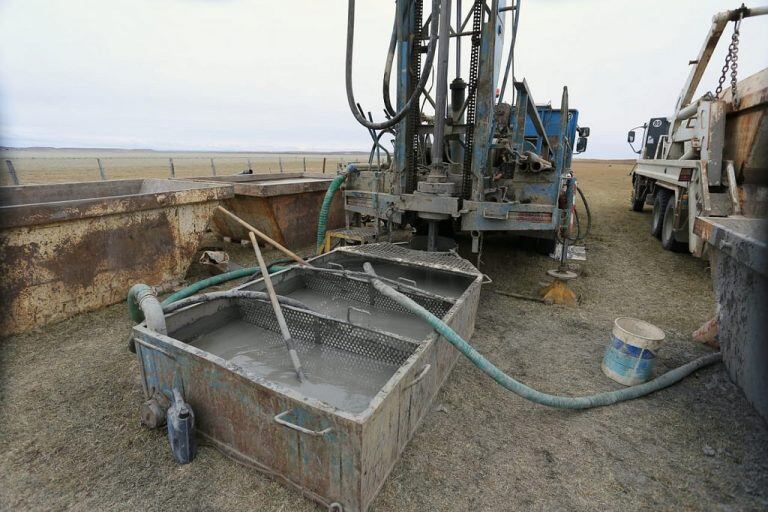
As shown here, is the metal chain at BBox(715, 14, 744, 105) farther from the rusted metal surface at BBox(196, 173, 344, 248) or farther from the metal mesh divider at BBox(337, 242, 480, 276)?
the rusted metal surface at BBox(196, 173, 344, 248)

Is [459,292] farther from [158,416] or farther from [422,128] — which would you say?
[158,416]

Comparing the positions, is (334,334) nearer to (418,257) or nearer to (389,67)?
(418,257)

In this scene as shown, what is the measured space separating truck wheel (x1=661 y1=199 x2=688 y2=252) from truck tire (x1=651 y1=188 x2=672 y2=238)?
16cm

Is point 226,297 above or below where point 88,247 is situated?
below

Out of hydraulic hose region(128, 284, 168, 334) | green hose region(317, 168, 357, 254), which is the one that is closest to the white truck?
green hose region(317, 168, 357, 254)

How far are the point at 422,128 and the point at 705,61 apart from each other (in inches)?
206

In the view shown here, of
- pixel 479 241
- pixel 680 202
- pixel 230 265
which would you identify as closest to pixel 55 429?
pixel 230 265

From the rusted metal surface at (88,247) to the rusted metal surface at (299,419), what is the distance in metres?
1.95

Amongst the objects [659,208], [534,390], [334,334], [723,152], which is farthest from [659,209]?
[334,334]

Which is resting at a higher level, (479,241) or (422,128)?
(422,128)

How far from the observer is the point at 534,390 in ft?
7.93

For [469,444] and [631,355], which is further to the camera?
[631,355]

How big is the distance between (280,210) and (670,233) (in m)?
6.35

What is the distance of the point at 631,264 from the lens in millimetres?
6004
